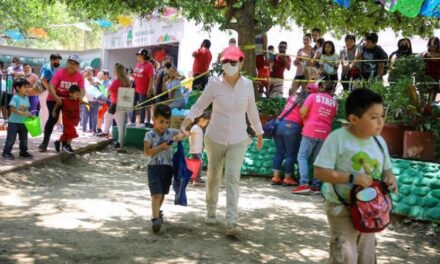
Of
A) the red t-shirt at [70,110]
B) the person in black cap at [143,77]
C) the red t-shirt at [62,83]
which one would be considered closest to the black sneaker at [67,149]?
the red t-shirt at [70,110]

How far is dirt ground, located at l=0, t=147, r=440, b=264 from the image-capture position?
185 inches

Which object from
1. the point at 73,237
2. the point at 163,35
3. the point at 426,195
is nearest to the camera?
the point at 73,237

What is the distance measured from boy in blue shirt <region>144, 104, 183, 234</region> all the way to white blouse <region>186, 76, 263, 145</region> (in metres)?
0.26

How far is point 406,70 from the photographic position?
29.4 ft

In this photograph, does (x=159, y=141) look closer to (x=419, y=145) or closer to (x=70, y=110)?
(x=419, y=145)

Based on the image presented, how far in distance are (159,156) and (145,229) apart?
736mm

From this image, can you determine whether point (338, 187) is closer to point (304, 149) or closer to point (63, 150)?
point (304, 149)

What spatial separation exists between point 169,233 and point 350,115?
265 cm

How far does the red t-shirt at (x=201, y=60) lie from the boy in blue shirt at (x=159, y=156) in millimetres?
7435

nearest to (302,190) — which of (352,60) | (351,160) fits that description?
(352,60)

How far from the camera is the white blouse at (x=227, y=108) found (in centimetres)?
552

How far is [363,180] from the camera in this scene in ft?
10.5

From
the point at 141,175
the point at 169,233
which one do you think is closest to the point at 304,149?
the point at 141,175

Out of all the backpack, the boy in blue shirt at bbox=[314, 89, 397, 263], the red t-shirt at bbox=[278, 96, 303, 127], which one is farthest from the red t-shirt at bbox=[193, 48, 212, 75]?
the backpack
